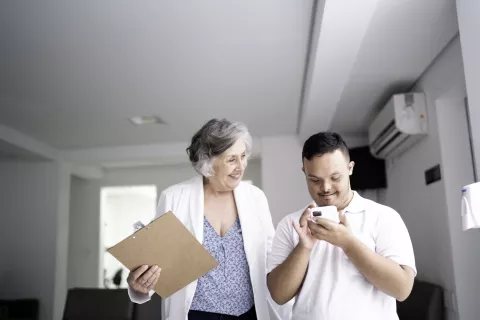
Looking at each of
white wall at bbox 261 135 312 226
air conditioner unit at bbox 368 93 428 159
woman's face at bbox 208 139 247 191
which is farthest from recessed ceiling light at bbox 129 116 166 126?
woman's face at bbox 208 139 247 191

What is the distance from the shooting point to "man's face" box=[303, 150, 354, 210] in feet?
4.22

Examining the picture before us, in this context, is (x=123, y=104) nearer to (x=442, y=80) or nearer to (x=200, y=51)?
(x=200, y=51)

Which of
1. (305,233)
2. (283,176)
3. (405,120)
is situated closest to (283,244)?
(305,233)

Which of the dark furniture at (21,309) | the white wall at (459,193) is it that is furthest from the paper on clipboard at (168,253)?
the dark furniture at (21,309)

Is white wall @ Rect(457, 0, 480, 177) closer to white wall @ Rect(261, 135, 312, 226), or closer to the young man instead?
the young man

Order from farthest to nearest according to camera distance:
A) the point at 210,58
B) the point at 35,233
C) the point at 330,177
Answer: the point at 35,233 → the point at 210,58 → the point at 330,177

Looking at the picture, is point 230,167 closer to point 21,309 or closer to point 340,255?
point 340,255

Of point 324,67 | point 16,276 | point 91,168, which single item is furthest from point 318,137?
point 91,168

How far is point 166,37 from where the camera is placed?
2760mm

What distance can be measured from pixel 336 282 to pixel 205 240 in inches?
25.0

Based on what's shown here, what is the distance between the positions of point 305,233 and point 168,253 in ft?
1.78

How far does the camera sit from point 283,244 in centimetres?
137

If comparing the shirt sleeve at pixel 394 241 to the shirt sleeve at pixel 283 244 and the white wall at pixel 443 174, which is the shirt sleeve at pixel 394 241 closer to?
the shirt sleeve at pixel 283 244

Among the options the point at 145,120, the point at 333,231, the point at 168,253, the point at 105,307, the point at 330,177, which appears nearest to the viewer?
the point at 333,231
